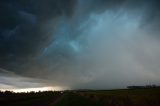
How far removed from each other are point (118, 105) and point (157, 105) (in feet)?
28.6

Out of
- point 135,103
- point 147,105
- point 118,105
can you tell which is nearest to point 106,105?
point 118,105

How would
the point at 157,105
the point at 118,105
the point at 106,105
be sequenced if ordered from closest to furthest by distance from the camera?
the point at 157,105 → the point at 118,105 → the point at 106,105

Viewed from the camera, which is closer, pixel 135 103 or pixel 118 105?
pixel 135 103

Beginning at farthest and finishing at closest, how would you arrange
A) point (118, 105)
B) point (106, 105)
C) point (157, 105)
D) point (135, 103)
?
point (106, 105) → point (118, 105) → point (135, 103) → point (157, 105)

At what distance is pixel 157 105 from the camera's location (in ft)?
107

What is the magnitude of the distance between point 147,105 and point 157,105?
4.73 feet

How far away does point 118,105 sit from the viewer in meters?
39.8

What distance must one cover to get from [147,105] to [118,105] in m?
7.68

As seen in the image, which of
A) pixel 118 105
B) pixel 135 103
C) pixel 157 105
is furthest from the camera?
pixel 118 105

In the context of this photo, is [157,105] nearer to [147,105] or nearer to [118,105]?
[147,105]

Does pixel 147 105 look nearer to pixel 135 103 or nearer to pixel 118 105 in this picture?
pixel 135 103

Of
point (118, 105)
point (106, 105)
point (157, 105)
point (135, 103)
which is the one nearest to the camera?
point (157, 105)

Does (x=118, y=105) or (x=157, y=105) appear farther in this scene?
(x=118, y=105)

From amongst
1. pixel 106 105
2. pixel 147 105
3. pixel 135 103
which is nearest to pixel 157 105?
pixel 147 105
